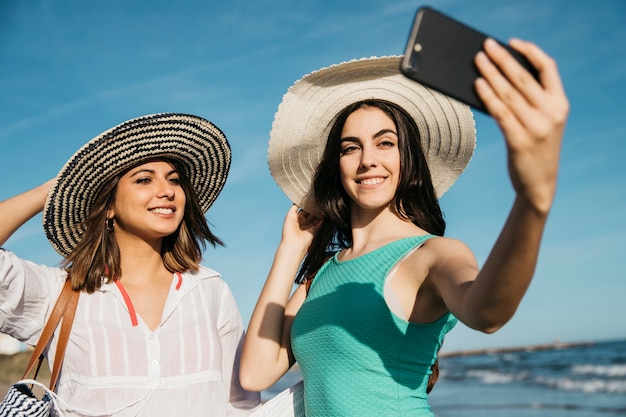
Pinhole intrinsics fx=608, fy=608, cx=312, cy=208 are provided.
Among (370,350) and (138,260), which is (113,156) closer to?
(138,260)

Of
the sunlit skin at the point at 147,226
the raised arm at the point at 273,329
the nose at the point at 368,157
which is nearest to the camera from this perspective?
the nose at the point at 368,157

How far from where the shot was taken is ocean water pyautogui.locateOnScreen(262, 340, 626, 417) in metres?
14.1

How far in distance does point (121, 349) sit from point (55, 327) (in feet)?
1.05

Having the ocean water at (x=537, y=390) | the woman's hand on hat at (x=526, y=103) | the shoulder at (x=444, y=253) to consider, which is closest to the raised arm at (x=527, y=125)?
the woman's hand on hat at (x=526, y=103)

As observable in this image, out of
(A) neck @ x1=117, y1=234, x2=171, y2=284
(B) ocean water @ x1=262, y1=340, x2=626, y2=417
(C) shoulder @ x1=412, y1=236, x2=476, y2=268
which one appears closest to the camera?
(C) shoulder @ x1=412, y1=236, x2=476, y2=268

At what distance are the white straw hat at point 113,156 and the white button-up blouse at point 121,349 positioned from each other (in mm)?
289

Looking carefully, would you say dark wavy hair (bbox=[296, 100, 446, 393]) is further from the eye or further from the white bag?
the white bag

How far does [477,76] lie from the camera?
1.28 metres

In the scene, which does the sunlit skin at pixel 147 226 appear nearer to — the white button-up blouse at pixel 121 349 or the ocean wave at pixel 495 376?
the white button-up blouse at pixel 121 349

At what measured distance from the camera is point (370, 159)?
9.21 ft

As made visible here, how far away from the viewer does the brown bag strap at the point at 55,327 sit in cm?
281

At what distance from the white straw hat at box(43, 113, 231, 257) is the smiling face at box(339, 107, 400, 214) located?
88 centimetres

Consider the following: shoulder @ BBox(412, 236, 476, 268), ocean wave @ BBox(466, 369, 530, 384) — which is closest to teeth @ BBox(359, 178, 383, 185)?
shoulder @ BBox(412, 236, 476, 268)

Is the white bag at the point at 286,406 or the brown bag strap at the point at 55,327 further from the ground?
the brown bag strap at the point at 55,327
